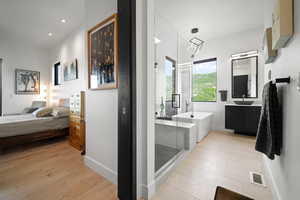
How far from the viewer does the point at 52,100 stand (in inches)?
199

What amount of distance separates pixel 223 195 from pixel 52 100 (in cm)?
629

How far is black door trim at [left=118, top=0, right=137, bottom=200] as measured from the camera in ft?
3.94

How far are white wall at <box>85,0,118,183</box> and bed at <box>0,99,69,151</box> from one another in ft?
5.58

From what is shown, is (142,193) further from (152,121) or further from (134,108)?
(134,108)

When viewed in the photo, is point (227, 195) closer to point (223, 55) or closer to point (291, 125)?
point (291, 125)

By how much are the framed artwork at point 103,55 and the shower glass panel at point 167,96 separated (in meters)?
0.72

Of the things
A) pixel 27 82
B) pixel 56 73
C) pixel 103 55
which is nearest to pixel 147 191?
pixel 103 55

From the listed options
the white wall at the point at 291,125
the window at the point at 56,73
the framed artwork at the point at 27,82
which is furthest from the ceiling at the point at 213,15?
the framed artwork at the point at 27,82

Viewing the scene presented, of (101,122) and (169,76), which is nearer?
(101,122)

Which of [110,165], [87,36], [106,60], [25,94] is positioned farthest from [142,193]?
[25,94]

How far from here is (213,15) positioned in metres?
2.93

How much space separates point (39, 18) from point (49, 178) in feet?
12.6

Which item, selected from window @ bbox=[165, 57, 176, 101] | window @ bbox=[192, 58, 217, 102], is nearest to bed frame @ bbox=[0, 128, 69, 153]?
window @ bbox=[165, 57, 176, 101]

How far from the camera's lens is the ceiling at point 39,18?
2.67 meters
